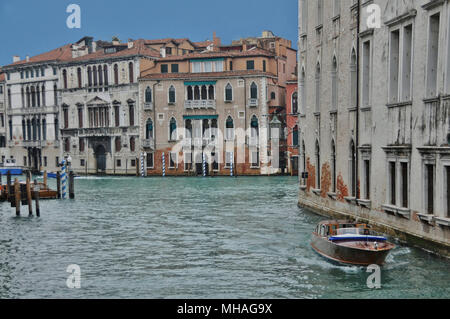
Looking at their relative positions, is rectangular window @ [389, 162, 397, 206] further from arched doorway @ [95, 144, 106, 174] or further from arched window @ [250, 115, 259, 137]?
arched doorway @ [95, 144, 106, 174]

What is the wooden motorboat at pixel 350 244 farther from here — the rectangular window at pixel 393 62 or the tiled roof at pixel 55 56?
the tiled roof at pixel 55 56

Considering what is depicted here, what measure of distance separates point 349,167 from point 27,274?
9.14 m

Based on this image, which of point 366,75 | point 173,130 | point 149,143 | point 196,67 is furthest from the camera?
point 149,143

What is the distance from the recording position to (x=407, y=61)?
46.9ft

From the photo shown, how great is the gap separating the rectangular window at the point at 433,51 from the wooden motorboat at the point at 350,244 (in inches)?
124

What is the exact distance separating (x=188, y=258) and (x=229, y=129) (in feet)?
110

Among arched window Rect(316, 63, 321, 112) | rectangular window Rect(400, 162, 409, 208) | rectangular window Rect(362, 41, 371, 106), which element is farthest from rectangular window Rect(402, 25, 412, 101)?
arched window Rect(316, 63, 321, 112)

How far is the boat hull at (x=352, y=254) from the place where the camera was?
1212 centimetres

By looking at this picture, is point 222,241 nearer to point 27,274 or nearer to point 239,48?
point 27,274

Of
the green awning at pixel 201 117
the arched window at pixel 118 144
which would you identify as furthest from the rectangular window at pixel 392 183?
the arched window at pixel 118 144

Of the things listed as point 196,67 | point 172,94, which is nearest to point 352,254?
point 196,67

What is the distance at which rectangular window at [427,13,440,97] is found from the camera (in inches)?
507

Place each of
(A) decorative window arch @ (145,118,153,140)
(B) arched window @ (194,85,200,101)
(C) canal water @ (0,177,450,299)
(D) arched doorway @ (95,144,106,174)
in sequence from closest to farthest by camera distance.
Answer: (C) canal water @ (0,177,450,299) → (B) arched window @ (194,85,200,101) → (A) decorative window arch @ (145,118,153,140) → (D) arched doorway @ (95,144,106,174)

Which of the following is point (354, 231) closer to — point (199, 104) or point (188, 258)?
point (188, 258)
